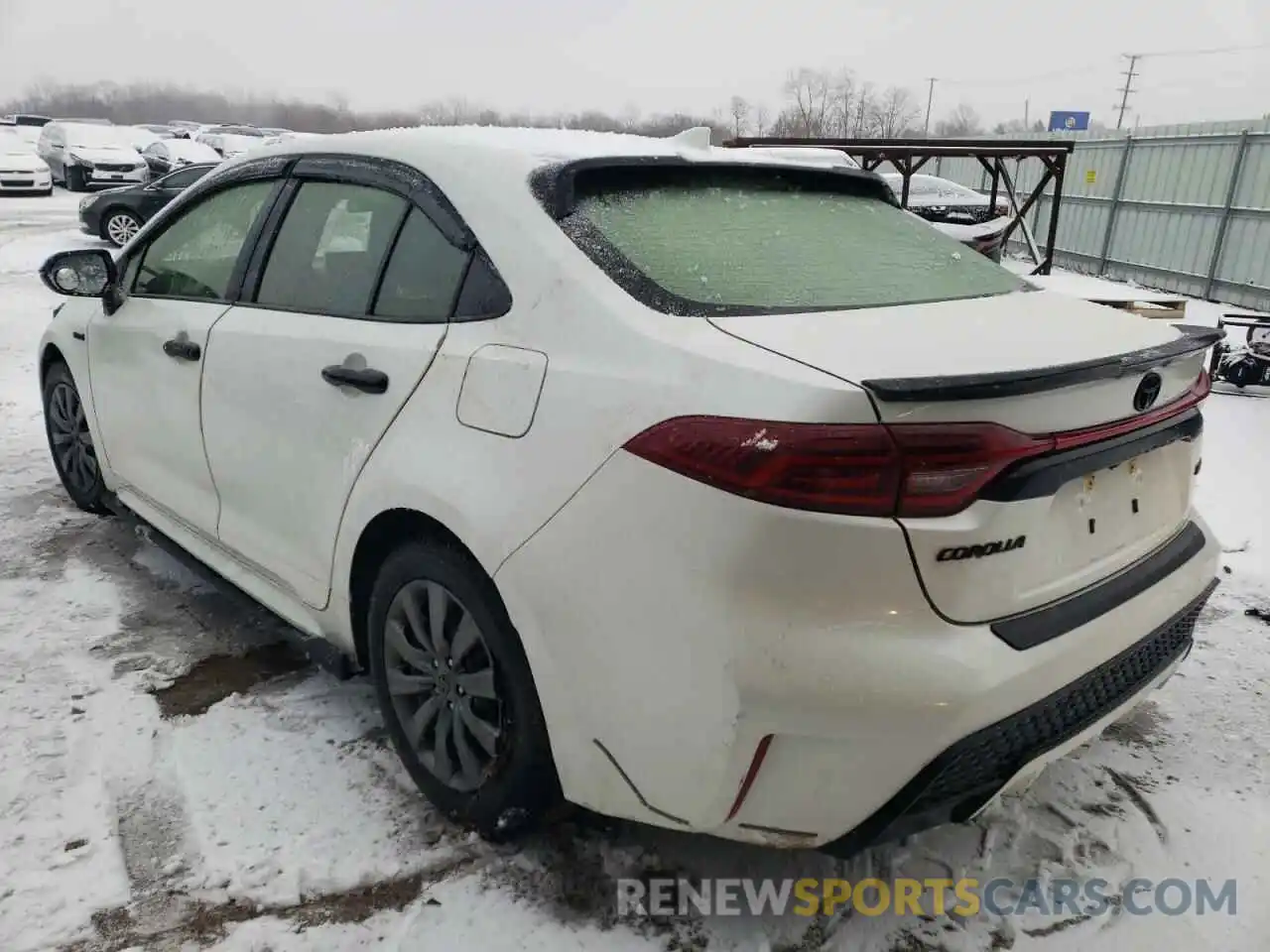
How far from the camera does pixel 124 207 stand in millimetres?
14820

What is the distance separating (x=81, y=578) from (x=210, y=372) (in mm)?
1425

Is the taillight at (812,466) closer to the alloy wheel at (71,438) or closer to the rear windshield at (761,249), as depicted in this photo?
the rear windshield at (761,249)

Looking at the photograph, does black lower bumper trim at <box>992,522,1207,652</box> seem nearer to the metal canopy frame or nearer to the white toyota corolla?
the white toyota corolla

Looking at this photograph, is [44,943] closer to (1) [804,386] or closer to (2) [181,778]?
(2) [181,778]

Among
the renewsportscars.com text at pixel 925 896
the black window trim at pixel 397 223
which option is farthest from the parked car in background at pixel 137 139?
the renewsportscars.com text at pixel 925 896

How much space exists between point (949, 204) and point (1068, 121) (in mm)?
24160

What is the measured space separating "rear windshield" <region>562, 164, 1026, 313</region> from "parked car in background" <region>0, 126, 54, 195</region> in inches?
978

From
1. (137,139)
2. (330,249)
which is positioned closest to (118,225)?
(137,139)

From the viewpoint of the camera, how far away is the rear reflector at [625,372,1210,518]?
1.61m

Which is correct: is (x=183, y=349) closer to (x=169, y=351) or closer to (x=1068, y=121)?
(x=169, y=351)

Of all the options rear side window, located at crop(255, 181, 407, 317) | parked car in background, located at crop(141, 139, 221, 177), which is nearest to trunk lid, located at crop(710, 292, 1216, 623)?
rear side window, located at crop(255, 181, 407, 317)

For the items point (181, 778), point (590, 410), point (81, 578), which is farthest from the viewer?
point (81, 578)

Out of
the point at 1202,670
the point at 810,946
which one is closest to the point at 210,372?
the point at 810,946

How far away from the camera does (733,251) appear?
2207 millimetres
